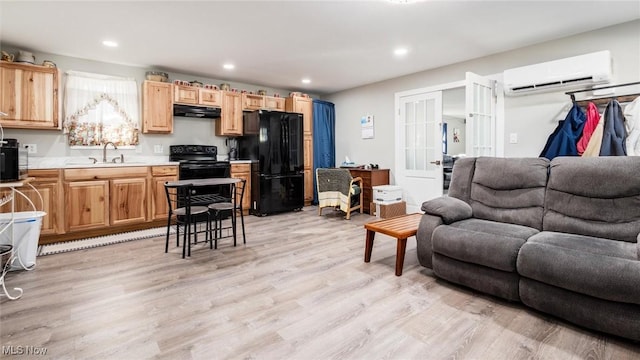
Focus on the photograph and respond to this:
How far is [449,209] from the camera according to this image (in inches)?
103

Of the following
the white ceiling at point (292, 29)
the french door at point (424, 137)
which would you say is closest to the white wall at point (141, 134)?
the white ceiling at point (292, 29)

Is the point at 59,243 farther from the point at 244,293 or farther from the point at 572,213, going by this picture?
the point at 572,213

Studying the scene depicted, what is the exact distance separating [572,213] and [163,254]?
3680mm

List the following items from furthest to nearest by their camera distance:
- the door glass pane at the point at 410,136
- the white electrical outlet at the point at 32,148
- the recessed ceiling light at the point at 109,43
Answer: the door glass pane at the point at 410,136 → the white electrical outlet at the point at 32,148 → the recessed ceiling light at the point at 109,43

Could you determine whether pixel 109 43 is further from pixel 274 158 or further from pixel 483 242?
pixel 483 242

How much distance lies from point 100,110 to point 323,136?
12.5 feet

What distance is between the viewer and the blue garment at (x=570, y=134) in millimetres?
3354

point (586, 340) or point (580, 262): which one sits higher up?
point (580, 262)

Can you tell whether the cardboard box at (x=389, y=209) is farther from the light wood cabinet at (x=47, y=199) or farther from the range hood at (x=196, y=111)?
the light wood cabinet at (x=47, y=199)

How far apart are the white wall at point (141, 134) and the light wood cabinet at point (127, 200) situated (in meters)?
0.73

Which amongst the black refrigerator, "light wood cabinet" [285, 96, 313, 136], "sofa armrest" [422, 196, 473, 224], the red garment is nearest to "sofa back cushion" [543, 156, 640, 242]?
"sofa armrest" [422, 196, 473, 224]

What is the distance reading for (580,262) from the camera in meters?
1.77

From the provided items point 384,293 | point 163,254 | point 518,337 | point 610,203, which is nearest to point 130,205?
point 163,254

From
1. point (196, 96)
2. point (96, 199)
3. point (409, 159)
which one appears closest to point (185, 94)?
point (196, 96)
